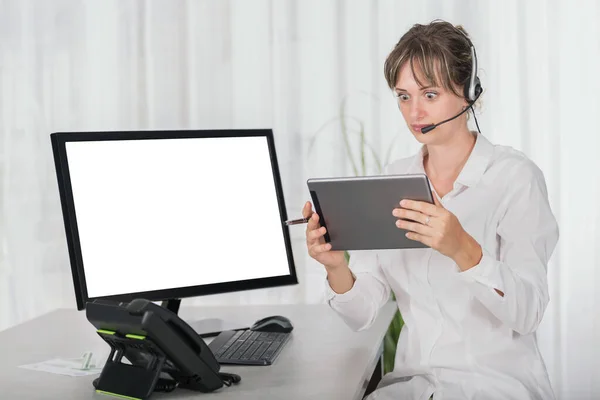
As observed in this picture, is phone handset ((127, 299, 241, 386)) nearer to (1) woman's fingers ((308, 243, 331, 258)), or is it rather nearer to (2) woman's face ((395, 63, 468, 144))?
(1) woman's fingers ((308, 243, 331, 258))

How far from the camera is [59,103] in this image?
3.00 m

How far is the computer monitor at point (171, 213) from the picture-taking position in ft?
4.71

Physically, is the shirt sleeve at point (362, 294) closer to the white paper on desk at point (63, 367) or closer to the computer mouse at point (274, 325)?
the computer mouse at point (274, 325)

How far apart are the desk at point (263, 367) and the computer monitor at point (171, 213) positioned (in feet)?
0.55

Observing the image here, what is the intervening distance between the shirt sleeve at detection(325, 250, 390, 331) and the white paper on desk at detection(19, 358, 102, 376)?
0.52 m

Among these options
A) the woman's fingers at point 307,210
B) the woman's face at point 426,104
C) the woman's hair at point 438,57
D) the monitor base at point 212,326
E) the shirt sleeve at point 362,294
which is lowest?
the monitor base at point 212,326

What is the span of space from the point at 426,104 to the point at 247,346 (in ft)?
2.06

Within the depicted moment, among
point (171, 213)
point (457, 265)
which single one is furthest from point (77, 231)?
point (457, 265)

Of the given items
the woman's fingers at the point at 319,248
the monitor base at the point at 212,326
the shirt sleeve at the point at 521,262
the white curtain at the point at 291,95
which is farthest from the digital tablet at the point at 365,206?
the white curtain at the point at 291,95

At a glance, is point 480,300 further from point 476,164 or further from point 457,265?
point 476,164

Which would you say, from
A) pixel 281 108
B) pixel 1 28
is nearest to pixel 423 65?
pixel 281 108

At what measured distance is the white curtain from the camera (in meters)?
2.64

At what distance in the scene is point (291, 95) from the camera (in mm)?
2846

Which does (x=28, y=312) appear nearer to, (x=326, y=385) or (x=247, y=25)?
(x=247, y=25)
